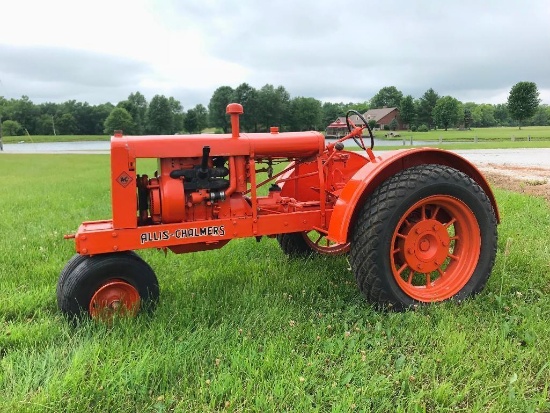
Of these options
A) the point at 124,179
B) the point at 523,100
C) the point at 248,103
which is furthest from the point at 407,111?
the point at 124,179

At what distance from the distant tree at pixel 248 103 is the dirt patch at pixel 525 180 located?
2444 centimetres

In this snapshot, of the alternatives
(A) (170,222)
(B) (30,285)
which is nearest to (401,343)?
(A) (170,222)

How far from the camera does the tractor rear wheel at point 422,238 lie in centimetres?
293

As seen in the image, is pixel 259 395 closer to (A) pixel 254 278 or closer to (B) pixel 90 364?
(B) pixel 90 364

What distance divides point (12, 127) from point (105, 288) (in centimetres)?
6457

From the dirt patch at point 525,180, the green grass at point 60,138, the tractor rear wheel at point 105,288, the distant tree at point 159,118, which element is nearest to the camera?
the tractor rear wheel at point 105,288

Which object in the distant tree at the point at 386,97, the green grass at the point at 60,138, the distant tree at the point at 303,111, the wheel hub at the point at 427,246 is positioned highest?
the distant tree at the point at 386,97

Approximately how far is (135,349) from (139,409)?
1.53 feet

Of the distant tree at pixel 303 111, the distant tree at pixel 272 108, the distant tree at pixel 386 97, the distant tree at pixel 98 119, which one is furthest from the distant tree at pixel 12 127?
the distant tree at pixel 386 97

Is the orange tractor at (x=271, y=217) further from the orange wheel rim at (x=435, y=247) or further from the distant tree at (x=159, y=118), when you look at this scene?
the distant tree at (x=159, y=118)

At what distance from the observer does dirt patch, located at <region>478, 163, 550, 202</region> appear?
8195 millimetres

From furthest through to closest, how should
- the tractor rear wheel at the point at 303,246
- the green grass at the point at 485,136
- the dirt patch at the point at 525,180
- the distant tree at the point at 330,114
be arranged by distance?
1. the green grass at the point at 485,136
2. the dirt patch at the point at 525,180
3. the distant tree at the point at 330,114
4. the tractor rear wheel at the point at 303,246

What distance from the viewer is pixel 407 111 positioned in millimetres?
74375

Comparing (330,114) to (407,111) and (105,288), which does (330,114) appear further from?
(407,111)
